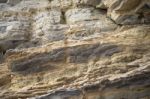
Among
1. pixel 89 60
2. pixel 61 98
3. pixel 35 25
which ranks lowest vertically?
pixel 61 98

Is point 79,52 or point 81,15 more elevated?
point 81,15

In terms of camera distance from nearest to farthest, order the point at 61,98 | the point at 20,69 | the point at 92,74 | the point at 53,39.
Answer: the point at 61,98 < the point at 92,74 < the point at 20,69 < the point at 53,39

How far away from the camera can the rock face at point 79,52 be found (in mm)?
11398

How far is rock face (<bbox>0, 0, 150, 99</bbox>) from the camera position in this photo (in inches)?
449

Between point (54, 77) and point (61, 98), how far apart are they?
1.38 m

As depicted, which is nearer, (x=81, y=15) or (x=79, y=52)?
(x=79, y=52)

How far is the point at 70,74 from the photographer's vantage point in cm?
1257

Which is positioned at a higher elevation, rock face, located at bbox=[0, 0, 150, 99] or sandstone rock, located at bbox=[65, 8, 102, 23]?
sandstone rock, located at bbox=[65, 8, 102, 23]

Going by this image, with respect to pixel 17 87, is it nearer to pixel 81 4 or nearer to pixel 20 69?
pixel 20 69

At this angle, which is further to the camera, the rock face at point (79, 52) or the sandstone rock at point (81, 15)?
the sandstone rock at point (81, 15)

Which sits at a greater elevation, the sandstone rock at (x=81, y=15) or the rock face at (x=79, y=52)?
the sandstone rock at (x=81, y=15)

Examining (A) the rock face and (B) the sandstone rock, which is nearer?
(A) the rock face

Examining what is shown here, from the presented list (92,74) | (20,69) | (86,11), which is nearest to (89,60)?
(92,74)

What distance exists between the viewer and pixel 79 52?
13164 millimetres
